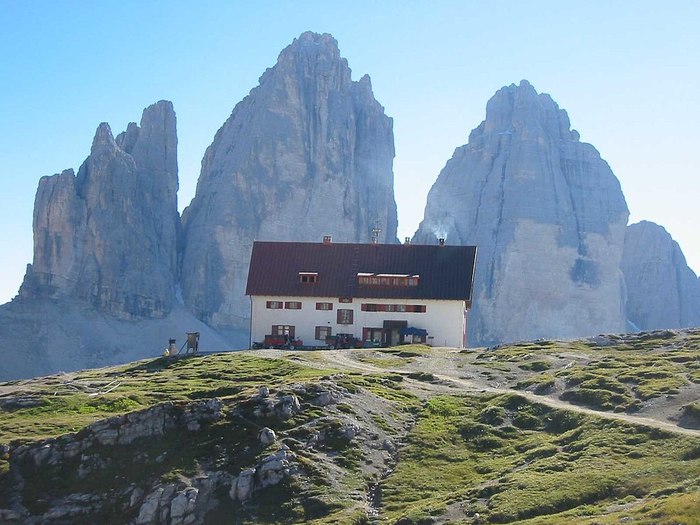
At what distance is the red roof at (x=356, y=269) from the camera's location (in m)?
101

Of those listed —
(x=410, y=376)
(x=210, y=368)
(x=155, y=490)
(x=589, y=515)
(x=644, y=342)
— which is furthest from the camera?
(x=644, y=342)

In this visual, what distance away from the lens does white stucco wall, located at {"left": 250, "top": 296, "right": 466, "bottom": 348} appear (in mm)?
100562

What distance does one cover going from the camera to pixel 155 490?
46.5 m

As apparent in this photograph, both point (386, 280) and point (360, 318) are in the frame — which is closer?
point (360, 318)

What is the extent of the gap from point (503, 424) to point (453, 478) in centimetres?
835

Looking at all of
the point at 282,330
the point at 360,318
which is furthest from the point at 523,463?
the point at 282,330

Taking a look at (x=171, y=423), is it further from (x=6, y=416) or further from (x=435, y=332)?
(x=435, y=332)

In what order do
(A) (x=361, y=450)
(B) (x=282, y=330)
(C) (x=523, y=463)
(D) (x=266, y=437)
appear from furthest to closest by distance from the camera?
(B) (x=282, y=330) → (A) (x=361, y=450) → (D) (x=266, y=437) → (C) (x=523, y=463)

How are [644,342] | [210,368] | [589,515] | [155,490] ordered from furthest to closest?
1. [644,342]
2. [210,368]
3. [155,490]
4. [589,515]

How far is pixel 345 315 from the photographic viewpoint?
10094 cm

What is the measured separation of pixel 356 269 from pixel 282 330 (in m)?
10.3

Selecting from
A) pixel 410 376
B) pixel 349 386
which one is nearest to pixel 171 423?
pixel 349 386

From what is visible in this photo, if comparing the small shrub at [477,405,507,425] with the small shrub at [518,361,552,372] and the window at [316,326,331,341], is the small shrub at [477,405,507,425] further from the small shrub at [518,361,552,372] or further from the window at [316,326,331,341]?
the window at [316,326,331,341]

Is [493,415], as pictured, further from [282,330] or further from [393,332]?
[282,330]
